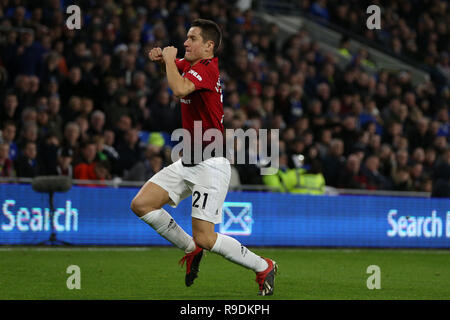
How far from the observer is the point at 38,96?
1529 centimetres

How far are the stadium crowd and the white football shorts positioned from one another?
248 inches

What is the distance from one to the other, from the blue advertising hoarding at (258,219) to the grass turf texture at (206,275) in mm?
441

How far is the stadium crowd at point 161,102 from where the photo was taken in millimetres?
14766

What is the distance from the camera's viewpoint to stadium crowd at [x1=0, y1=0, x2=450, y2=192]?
14.8 metres

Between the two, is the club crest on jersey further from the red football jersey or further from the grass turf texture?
the grass turf texture

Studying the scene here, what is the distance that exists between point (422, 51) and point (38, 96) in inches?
593

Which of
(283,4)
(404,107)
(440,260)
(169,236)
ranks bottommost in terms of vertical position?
(440,260)

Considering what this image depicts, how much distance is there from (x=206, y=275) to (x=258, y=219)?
5162 millimetres

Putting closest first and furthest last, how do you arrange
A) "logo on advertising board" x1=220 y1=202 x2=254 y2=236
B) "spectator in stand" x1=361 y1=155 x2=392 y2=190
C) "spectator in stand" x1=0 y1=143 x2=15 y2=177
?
"spectator in stand" x1=0 y1=143 x2=15 y2=177 < "logo on advertising board" x1=220 y1=202 x2=254 y2=236 < "spectator in stand" x1=361 y1=155 x2=392 y2=190

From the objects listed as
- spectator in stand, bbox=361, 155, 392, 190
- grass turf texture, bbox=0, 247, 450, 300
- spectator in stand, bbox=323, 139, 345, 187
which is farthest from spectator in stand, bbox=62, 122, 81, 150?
spectator in stand, bbox=361, 155, 392, 190

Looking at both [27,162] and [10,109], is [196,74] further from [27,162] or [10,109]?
[10,109]

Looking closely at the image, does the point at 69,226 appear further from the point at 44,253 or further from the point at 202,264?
the point at 202,264

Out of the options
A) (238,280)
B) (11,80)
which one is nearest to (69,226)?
(11,80)

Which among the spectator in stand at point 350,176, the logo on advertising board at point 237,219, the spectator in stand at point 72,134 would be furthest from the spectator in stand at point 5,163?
the spectator in stand at point 350,176
